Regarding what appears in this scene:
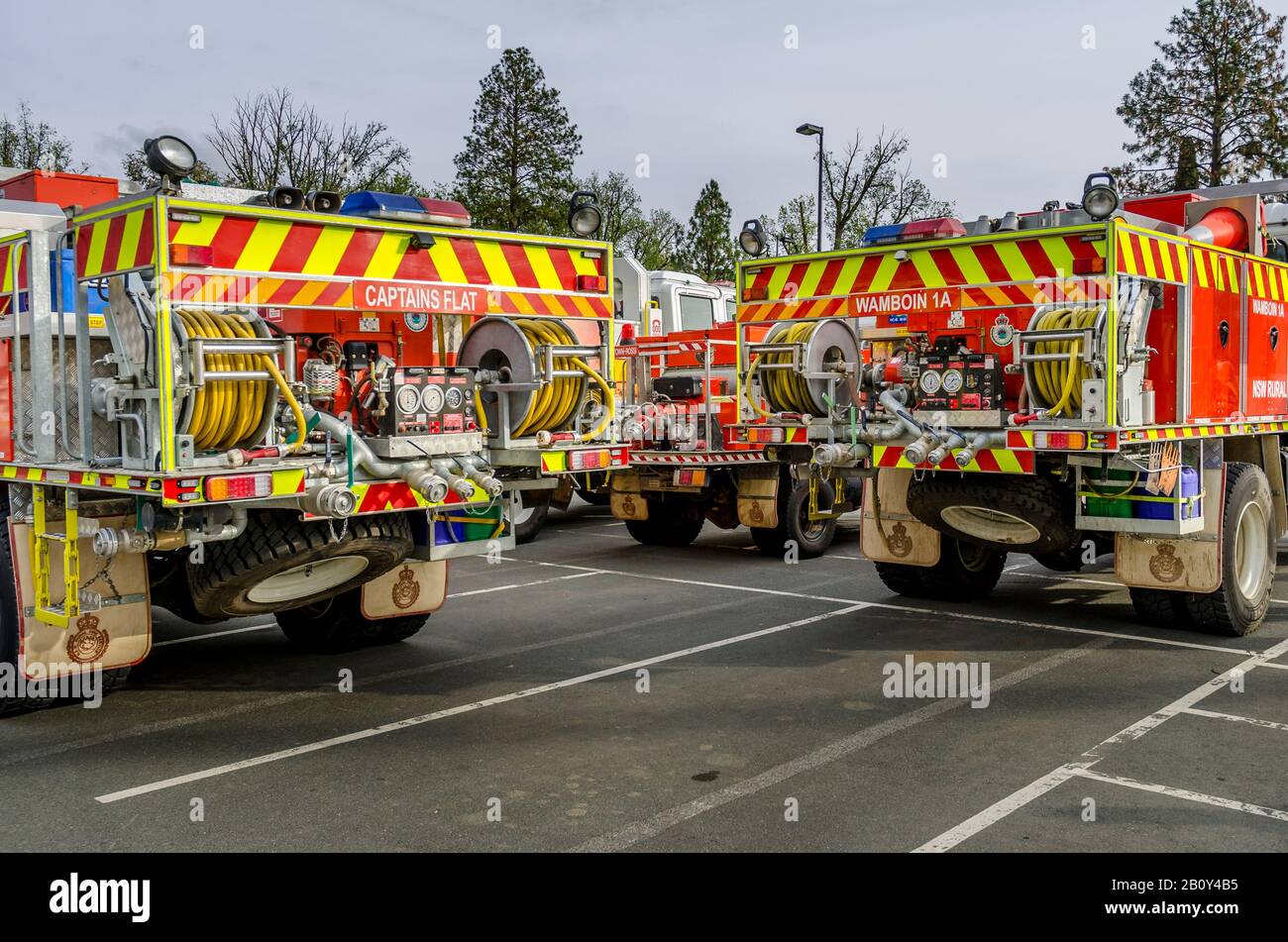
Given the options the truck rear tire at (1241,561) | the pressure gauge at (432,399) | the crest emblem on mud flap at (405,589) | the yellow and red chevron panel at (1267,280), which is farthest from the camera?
the yellow and red chevron panel at (1267,280)

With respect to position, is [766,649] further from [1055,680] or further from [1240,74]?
[1240,74]

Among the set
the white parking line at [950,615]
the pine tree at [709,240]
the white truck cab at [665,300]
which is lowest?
the white parking line at [950,615]

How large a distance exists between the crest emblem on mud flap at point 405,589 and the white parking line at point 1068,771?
3.89 m

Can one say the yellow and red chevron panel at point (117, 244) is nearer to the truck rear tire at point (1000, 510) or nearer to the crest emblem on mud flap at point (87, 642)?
the crest emblem on mud flap at point (87, 642)

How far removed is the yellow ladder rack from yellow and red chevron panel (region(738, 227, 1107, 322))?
4.68 meters

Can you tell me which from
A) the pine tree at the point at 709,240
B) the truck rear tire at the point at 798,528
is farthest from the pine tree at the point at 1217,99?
the truck rear tire at the point at 798,528

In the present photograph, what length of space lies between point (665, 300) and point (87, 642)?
10033 mm

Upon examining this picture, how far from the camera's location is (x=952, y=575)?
9.22 m

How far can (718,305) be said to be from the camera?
1628 centimetres

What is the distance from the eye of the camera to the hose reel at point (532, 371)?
6.18 meters

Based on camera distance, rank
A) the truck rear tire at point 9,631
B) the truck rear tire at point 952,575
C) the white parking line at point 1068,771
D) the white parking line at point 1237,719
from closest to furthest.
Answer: the white parking line at point 1068,771
the white parking line at point 1237,719
the truck rear tire at point 9,631
the truck rear tire at point 952,575

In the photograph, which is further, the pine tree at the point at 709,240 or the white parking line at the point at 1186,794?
the pine tree at the point at 709,240
